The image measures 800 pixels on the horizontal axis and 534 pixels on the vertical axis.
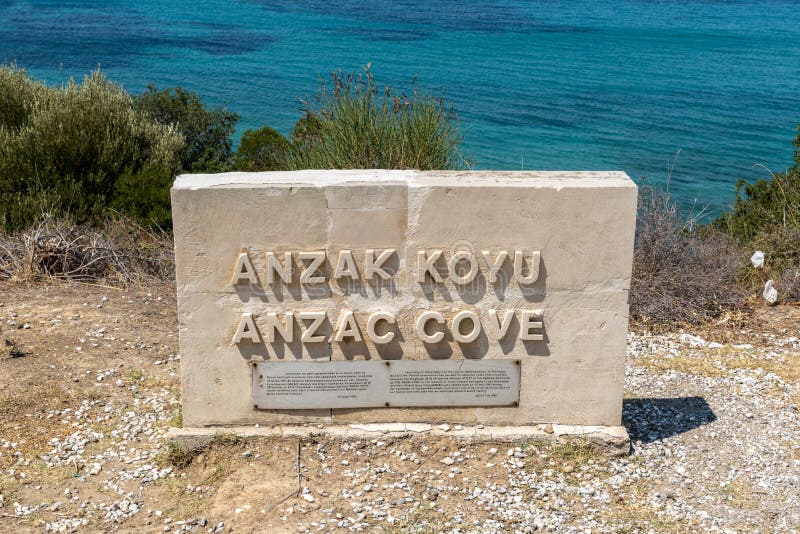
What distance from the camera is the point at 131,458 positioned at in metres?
5.84

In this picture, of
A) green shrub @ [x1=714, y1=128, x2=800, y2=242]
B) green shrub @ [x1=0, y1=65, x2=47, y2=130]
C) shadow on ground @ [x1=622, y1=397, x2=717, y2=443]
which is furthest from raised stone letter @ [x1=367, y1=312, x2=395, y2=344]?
green shrub @ [x1=0, y1=65, x2=47, y2=130]

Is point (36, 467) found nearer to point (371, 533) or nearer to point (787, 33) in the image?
point (371, 533)

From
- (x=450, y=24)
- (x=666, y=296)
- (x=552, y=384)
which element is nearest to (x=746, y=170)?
(x=666, y=296)

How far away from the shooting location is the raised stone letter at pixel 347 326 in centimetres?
563

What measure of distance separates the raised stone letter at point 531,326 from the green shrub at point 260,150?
24.6 feet

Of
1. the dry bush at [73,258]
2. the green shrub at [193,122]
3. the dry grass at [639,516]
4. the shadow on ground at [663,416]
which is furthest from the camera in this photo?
the green shrub at [193,122]

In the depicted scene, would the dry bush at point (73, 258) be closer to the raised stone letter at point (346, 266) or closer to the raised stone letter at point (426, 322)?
the raised stone letter at point (346, 266)

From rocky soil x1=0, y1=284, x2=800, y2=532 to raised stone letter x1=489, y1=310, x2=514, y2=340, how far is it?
30.8 inches

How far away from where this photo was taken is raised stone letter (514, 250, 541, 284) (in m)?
5.53

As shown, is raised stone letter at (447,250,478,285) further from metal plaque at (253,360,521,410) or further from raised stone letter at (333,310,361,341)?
raised stone letter at (333,310,361,341)

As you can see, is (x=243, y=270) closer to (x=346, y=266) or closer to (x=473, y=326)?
(x=346, y=266)

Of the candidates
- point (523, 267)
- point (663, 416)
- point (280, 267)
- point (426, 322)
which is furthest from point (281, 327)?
point (663, 416)

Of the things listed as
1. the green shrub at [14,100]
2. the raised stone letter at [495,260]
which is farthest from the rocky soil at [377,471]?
the green shrub at [14,100]

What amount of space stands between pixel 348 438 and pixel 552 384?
1.43m
